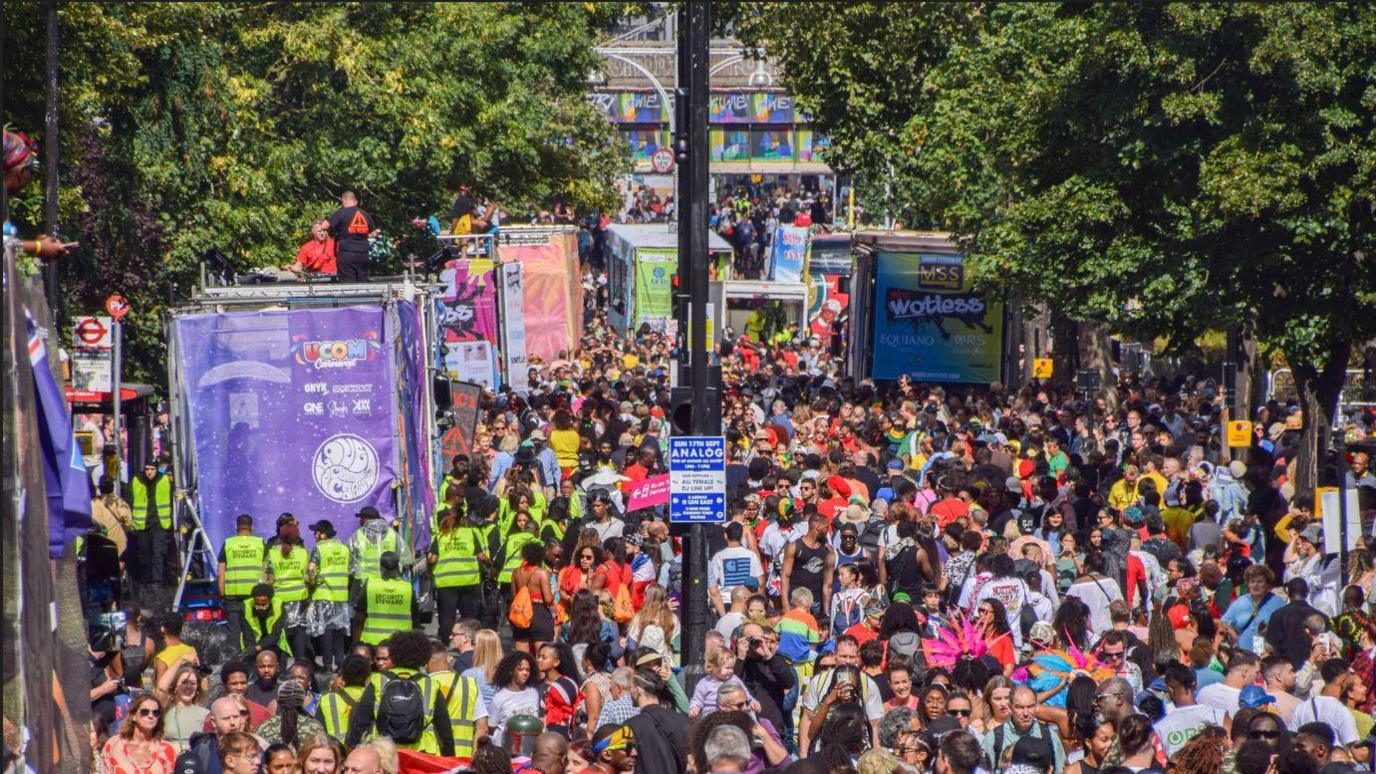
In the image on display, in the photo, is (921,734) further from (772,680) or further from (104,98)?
(104,98)

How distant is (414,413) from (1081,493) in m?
6.32

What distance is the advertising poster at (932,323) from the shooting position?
33.5 meters

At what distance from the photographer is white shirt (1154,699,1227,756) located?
34.0ft

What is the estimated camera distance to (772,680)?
11.9 metres

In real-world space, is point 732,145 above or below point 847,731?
above

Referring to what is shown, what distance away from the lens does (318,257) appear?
65.0 feet

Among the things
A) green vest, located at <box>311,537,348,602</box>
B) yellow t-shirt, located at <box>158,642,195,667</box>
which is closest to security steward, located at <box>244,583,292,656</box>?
green vest, located at <box>311,537,348,602</box>

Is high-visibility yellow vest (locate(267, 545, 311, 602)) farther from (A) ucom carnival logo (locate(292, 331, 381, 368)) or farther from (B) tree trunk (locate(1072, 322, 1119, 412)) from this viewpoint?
(B) tree trunk (locate(1072, 322, 1119, 412))

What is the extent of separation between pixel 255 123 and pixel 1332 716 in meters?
19.2

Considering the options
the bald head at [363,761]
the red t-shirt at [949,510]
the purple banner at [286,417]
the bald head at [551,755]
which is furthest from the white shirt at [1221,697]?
the purple banner at [286,417]

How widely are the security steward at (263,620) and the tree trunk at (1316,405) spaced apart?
11.3m

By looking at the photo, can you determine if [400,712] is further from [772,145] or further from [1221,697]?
[772,145]

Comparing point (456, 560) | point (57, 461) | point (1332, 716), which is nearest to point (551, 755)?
point (57, 461)

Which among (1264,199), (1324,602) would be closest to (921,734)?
(1324,602)
